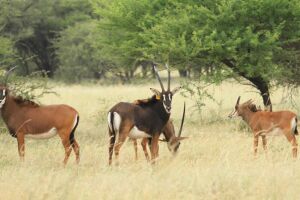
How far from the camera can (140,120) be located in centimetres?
1017

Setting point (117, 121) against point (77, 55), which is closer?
point (117, 121)

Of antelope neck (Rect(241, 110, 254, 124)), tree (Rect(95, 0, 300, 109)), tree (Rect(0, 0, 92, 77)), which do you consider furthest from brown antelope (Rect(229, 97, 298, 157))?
tree (Rect(0, 0, 92, 77))

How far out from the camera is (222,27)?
1539 cm

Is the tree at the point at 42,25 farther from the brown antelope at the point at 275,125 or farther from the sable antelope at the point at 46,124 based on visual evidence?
the brown antelope at the point at 275,125

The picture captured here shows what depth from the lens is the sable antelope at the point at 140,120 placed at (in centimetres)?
997

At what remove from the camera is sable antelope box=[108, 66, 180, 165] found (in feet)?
32.7

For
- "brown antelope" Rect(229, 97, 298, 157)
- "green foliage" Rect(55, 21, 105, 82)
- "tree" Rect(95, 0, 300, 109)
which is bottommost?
"green foliage" Rect(55, 21, 105, 82)

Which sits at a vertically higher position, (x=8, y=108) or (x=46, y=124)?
(x=8, y=108)

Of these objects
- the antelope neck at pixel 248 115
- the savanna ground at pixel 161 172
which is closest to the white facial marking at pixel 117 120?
the savanna ground at pixel 161 172

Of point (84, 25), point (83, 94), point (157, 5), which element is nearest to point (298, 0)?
point (157, 5)

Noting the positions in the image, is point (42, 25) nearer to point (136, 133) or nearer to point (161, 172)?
point (136, 133)

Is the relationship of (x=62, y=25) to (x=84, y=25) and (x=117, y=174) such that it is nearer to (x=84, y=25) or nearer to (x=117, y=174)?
(x=84, y=25)

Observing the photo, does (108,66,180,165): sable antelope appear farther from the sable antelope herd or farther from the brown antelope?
the brown antelope

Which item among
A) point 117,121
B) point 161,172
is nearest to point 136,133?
point 117,121
